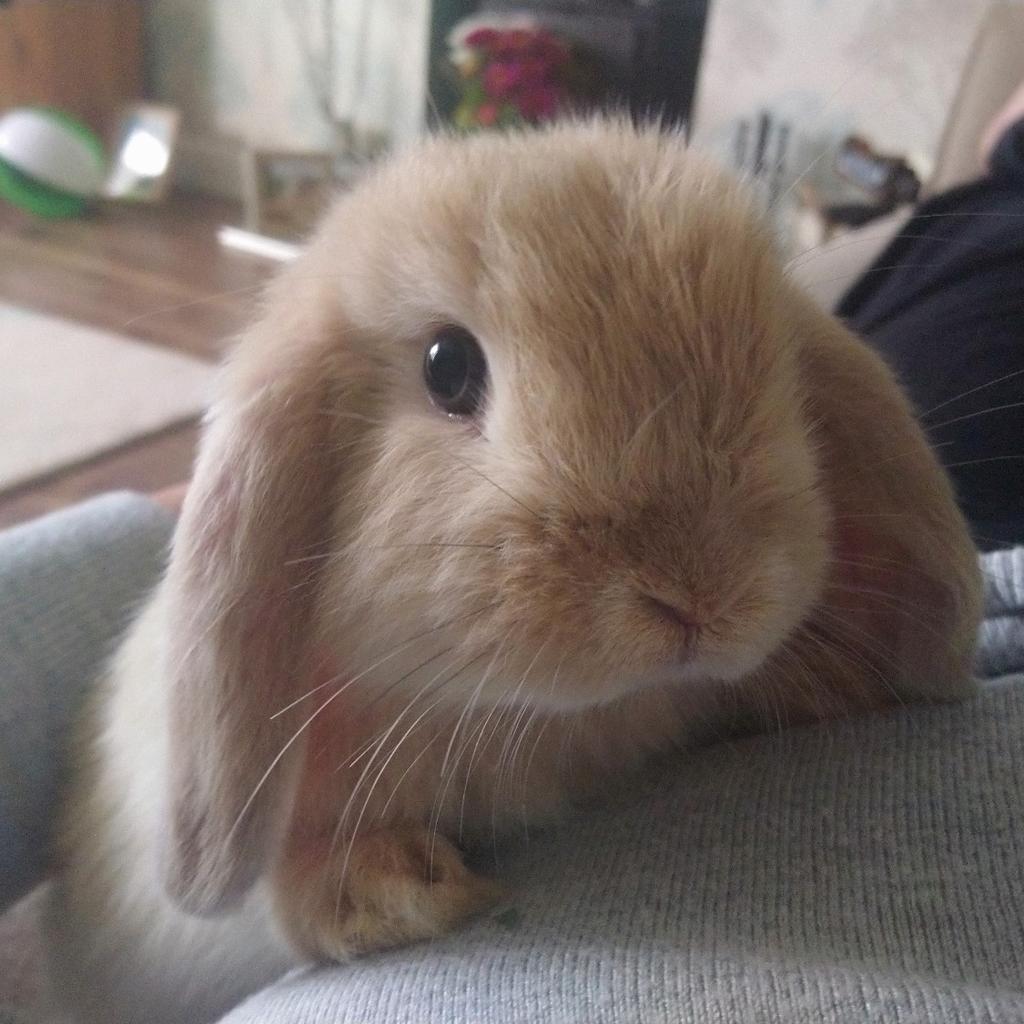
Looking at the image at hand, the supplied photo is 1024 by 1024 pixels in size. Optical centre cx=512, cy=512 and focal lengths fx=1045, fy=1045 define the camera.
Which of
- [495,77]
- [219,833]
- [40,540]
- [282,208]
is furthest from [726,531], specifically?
[282,208]

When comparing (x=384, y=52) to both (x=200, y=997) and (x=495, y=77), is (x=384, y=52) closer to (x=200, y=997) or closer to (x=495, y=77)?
(x=495, y=77)

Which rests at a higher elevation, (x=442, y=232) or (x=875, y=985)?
(x=442, y=232)

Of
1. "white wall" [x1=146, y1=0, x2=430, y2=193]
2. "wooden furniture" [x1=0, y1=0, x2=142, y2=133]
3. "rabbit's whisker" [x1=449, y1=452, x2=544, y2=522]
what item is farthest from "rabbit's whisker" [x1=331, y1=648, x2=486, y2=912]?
"wooden furniture" [x1=0, y1=0, x2=142, y2=133]

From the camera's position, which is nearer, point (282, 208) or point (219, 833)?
point (219, 833)

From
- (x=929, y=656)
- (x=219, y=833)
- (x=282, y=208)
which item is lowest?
(x=282, y=208)

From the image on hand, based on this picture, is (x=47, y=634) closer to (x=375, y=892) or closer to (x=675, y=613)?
(x=375, y=892)

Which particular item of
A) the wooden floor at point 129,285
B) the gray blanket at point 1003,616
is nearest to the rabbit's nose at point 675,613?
the gray blanket at point 1003,616
